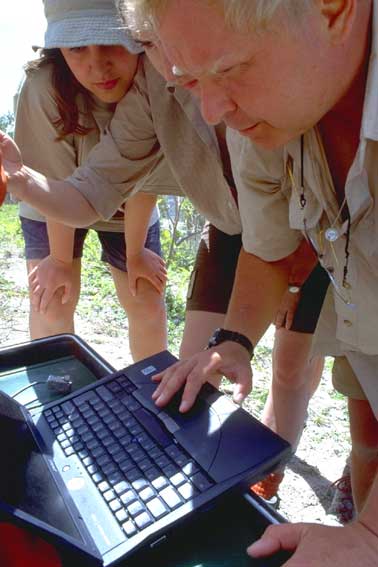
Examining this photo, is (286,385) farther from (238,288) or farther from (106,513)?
(106,513)

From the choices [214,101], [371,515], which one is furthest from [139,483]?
[214,101]

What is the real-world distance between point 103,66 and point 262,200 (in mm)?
629

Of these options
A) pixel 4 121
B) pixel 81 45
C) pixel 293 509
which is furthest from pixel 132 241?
pixel 4 121

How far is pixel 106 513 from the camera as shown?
699 mm

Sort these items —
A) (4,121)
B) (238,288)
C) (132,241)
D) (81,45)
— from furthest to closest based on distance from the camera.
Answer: (4,121) < (132,241) < (81,45) < (238,288)

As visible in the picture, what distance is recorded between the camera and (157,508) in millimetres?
685

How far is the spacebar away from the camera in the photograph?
81cm

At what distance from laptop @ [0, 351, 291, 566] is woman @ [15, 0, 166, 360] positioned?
0.91 m

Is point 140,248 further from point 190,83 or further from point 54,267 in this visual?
point 190,83

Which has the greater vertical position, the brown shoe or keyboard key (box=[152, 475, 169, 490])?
keyboard key (box=[152, 475, 169, 490])

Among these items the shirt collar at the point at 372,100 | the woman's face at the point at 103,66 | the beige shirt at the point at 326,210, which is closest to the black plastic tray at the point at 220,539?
the beige shirt at the point at 326,210

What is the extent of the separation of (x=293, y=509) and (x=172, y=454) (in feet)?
3.99

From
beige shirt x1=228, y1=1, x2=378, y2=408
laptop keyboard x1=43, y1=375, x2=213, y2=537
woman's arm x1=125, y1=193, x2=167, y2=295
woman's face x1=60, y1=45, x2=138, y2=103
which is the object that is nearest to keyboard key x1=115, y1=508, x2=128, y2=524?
laptop keyboard x1=43, y1=375, x2=213, y2=537

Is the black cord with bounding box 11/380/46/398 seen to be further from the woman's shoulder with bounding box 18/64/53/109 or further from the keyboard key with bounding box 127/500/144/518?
the woman's shoulder with bounding box 18/64/53/109
